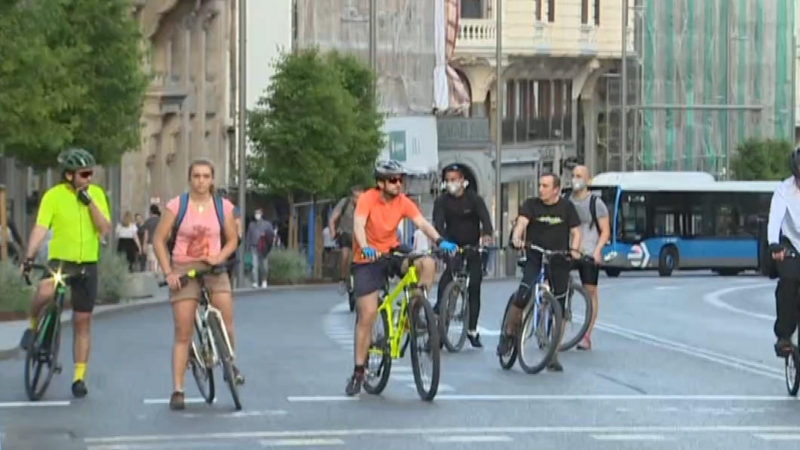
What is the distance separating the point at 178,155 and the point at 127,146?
48.0 feet

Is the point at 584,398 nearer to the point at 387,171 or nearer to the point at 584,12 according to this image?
the point at 387,171

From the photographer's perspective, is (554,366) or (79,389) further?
(554,366)

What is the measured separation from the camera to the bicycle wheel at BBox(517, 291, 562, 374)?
1773 cm

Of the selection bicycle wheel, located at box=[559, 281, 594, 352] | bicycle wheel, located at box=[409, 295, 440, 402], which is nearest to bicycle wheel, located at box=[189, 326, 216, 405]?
bicycle wheel, located at box=[409, 295, 440, 402]

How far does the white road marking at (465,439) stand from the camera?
12.9 m

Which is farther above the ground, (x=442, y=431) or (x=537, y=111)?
(x=537, y=111)

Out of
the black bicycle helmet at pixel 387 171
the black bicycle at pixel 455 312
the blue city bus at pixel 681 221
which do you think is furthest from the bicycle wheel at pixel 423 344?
the blue city bus at pixel 681 221

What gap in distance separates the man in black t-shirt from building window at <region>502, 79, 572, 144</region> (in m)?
56.1

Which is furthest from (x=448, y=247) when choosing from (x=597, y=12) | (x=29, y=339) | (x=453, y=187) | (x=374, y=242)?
(x=597, y=12)

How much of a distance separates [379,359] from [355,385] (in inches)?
9.6

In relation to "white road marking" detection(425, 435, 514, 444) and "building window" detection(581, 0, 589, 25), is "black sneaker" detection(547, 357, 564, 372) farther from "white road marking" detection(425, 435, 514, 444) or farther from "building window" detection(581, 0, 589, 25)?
"building window" detection(581, 0, 589, 25)

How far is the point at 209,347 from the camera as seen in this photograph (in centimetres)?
1480

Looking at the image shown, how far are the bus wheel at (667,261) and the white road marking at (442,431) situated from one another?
4813 centimetres

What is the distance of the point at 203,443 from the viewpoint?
504 inches
